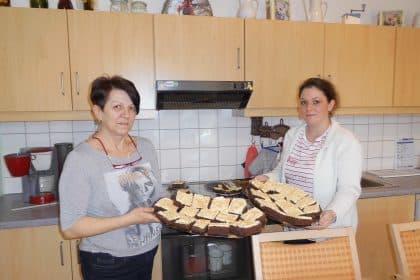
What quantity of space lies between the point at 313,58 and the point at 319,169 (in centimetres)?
95

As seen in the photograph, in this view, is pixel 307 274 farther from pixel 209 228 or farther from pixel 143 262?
pixel 143 262

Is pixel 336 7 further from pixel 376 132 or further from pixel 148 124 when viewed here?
pixel 148 124

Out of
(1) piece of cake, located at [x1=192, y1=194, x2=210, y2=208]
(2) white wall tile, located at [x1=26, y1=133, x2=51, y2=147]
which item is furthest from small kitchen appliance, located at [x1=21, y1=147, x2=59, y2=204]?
(1) piece of cake, located at [x1=192, y1=194, x2=210, y2=208]

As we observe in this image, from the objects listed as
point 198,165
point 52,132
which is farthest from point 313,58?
point 52,132

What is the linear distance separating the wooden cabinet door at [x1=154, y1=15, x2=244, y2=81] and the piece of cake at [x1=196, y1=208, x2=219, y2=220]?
100 centimetres

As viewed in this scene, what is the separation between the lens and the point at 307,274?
1.15 m

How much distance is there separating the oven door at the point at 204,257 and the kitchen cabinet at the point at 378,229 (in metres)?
0.83

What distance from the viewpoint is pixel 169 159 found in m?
2.34

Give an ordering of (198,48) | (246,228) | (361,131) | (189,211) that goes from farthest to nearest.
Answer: (361,131), (198,48), (189,211), (246,228)

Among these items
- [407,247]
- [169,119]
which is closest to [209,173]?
[169,119]

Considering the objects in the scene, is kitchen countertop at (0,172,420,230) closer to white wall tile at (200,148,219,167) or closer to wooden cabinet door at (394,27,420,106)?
wooden cabinet door at (394,27,420,106)

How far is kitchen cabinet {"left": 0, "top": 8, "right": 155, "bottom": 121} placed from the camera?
67.7 inches

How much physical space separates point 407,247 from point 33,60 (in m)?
2.00

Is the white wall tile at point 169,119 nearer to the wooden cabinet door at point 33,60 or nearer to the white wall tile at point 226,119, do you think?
the white wall tile at point 226,119
